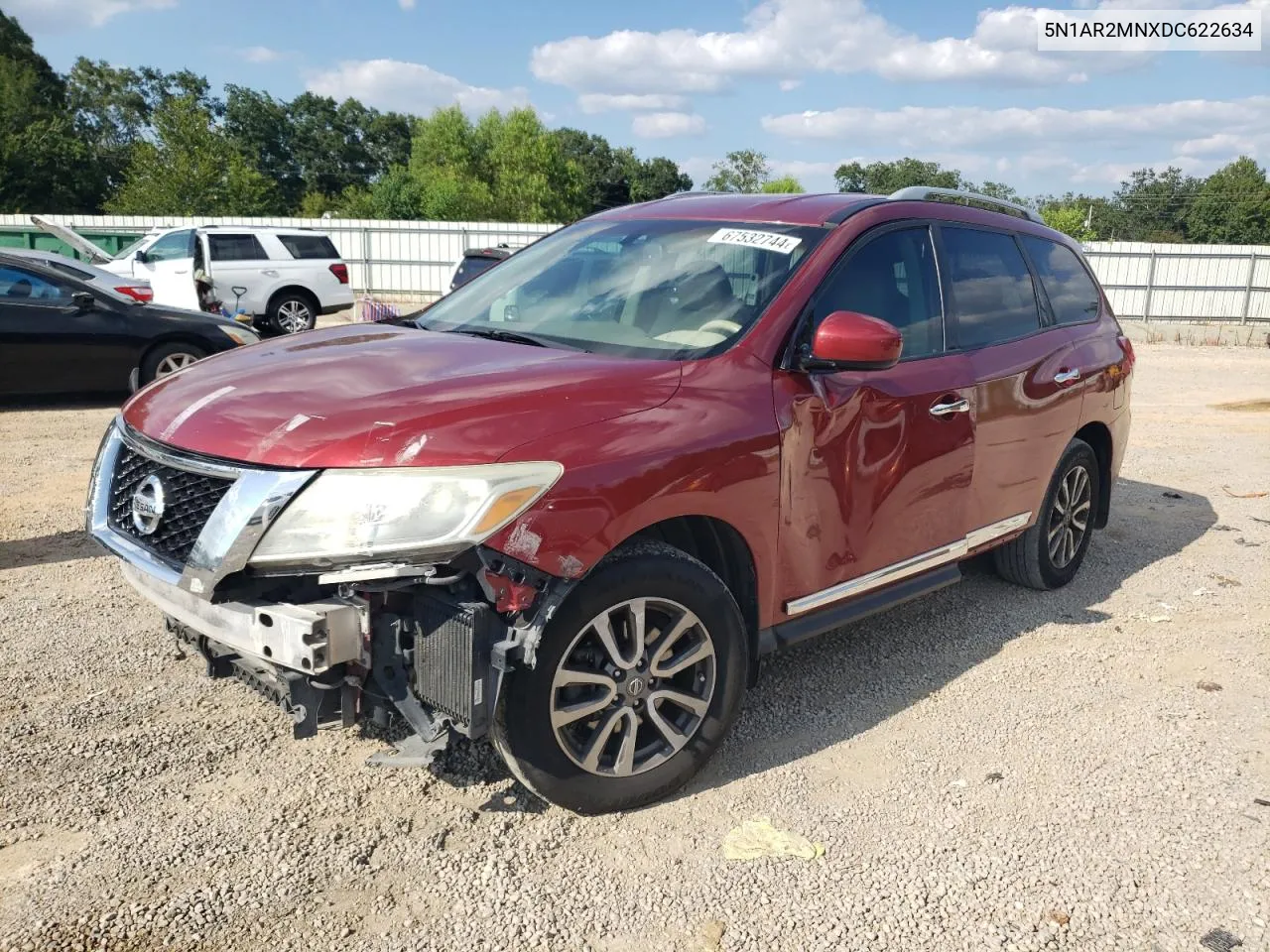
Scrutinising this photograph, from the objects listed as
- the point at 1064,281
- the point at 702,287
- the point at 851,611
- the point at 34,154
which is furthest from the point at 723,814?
the point at 34,154

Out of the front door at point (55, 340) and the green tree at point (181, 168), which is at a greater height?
the green tree at point (181, 168)

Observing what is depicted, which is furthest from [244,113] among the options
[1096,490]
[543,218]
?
[1096,490]

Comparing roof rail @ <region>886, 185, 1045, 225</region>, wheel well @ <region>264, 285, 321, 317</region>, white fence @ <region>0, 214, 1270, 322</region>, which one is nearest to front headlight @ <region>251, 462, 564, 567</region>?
roof rail @ <region>886, 185, 1045, 225</region>

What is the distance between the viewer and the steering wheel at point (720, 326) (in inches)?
132

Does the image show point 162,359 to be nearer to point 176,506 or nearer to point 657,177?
point 176,506

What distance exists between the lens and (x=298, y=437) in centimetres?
258

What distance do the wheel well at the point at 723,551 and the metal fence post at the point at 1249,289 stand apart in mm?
29153

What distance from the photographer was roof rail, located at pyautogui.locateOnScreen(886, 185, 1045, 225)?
420cm

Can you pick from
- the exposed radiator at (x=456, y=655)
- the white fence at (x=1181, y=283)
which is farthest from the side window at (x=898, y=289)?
the white fence at (x=1181, y=283)

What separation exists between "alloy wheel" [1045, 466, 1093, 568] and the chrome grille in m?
4.07

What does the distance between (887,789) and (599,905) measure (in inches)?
44.6

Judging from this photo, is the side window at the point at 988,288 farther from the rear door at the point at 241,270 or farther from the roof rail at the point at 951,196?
the rear door at the point at 241,270

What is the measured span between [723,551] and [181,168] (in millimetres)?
47725

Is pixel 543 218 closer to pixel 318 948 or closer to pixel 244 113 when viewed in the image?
pixel 244 113
